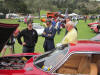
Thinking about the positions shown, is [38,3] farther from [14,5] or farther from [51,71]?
[51,71]

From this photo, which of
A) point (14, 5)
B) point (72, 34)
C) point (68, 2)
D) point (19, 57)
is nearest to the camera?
point (19, 57)

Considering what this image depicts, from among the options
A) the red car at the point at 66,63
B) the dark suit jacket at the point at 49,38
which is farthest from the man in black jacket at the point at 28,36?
the red car at the point at 66,63

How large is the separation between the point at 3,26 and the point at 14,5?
5998 cm

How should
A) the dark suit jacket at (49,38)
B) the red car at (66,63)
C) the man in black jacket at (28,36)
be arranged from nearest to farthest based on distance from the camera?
the red car at (66,63)
the man in black jacket at (28,36)
the dark suit jacket at (49,38)

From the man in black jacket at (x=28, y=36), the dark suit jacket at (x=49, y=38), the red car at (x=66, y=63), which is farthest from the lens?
the dark suit jacket at (x=49, y=38)

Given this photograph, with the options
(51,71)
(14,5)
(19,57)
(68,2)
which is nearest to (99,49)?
(51,71)

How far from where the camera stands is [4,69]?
3.77 metres

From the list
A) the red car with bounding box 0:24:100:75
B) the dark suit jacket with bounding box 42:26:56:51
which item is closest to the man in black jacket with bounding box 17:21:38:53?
the dark suit jacket with bounding box 42:26:56:51

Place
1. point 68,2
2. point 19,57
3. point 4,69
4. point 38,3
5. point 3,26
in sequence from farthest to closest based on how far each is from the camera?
1. point 68,2
2. point 38,3
3. point 19,57
4. point 3,26
5. point 4,69

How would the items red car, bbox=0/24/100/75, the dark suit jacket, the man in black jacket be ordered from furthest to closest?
the dark suit jacket → the man in black jacket → red car, bbox=0/24/100/75

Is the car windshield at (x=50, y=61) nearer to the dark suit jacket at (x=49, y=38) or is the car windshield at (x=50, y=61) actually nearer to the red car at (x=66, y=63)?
the red car at (x=66, y=63)

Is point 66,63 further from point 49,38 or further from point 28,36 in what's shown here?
point 49,38

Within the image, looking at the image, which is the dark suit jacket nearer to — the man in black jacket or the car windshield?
the man in black jacket

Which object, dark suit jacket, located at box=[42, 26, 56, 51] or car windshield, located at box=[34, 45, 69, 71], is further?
dark suit jacket, located at box=[42, 26, 56, 51]
